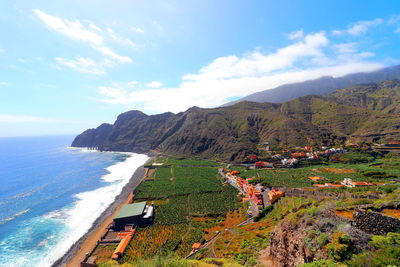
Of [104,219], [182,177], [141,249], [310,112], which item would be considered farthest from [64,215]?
[310,112]

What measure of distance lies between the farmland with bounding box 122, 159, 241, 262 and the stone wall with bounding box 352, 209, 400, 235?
26713mm

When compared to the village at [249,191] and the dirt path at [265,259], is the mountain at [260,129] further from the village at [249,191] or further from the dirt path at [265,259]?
the dirt path at [265,259]

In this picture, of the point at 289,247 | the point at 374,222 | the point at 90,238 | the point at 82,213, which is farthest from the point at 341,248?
the point at 82,213

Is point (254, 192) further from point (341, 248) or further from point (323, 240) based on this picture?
point (341, 248)

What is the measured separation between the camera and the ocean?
37094 mm

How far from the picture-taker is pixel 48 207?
187 ft

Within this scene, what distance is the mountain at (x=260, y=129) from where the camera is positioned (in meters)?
117

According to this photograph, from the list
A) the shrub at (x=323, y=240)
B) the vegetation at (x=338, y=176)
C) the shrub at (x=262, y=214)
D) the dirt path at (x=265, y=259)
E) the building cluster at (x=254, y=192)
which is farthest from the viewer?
the vegetation at (x=338, y=176)

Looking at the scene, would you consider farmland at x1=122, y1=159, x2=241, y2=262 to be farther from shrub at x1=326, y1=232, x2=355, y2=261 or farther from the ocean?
shrub at x1=326, y1=232, x2=355, y2=261

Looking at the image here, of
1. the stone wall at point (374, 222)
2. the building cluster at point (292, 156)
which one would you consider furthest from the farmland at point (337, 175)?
the stone wall at point (374, 222)

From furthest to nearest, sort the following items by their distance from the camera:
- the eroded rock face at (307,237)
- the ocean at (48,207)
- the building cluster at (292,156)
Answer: the building cluster at (292,156), the ocean at (48,207), the eroded rock face at (307,237)

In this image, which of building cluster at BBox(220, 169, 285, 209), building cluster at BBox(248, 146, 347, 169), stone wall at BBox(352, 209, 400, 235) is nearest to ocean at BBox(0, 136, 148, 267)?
building cluster at BBox(220, 169, 285, 209)

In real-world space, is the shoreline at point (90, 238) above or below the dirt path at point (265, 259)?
below

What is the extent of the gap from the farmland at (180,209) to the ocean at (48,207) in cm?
1456
